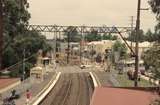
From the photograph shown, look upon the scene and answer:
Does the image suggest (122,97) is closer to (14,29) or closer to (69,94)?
(69,94)

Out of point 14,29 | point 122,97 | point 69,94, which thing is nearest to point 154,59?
point 122,97

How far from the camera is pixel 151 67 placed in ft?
51.3

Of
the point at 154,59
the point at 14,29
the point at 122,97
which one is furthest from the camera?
the point at 14,29

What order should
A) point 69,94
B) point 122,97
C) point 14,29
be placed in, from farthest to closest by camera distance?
point 14,29
point 69,94
point 122,97

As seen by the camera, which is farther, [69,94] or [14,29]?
[14,29]

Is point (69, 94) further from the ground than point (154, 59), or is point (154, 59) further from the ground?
point (154, 59)

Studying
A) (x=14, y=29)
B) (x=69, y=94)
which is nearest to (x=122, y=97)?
(x=69, y=94)

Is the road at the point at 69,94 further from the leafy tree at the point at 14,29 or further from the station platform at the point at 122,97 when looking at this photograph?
the station platform at the point at 122,97

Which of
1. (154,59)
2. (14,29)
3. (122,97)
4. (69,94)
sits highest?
(14,29)

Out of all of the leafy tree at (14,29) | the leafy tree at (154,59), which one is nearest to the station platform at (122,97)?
the leafy tree at (154,59)

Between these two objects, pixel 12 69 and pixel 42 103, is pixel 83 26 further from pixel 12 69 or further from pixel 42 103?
pixel 42 103

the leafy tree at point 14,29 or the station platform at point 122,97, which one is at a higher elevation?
the leafy tree at point 14,29

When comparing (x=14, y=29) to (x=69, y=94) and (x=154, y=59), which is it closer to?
(x=69, y=94)

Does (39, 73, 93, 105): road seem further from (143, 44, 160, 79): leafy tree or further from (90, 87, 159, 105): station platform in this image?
(143, 44, 160, 79): leafy tree
